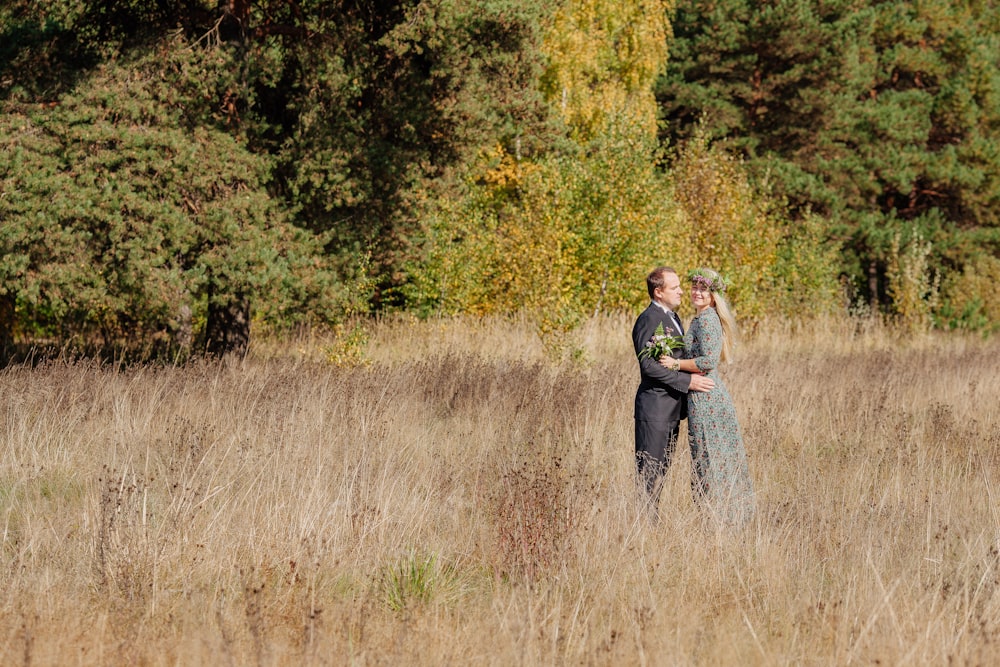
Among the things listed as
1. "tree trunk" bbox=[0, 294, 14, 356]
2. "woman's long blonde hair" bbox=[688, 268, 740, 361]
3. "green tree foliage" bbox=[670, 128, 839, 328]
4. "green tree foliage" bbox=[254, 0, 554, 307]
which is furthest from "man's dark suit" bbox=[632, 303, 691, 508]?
"green tree foliage" bbox=[670, 128, 839, 328]

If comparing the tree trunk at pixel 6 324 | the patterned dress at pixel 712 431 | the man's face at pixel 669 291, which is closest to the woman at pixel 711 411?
the patterned dress at pixel 712 431

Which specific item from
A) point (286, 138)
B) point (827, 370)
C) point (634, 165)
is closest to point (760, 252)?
point (634, 165)

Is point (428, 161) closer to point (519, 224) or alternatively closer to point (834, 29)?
point (519, 224)

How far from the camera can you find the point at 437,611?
3.94 metres

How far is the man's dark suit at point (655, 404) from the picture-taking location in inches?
214

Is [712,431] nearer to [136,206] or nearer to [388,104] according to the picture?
[136,206]

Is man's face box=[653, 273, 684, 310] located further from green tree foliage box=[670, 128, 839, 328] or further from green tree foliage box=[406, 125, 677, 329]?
green tree foliage box=[670, 128, 839, 328]

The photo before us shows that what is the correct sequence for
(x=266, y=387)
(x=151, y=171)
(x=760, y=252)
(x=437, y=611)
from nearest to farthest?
(x=437, y=611) → (x=266, y=387) → (x=151, y=171) → (x=760, y=252)

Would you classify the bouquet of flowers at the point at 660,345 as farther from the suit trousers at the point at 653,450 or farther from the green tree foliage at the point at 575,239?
the green tree foliage at the point at 575,239

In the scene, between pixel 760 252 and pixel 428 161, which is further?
pixel 760 252

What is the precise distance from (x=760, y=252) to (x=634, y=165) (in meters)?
5.02

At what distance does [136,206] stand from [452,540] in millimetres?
6039

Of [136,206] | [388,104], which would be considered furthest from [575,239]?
[136,206]

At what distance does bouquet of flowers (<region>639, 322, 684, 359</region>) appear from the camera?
5.41 metres
